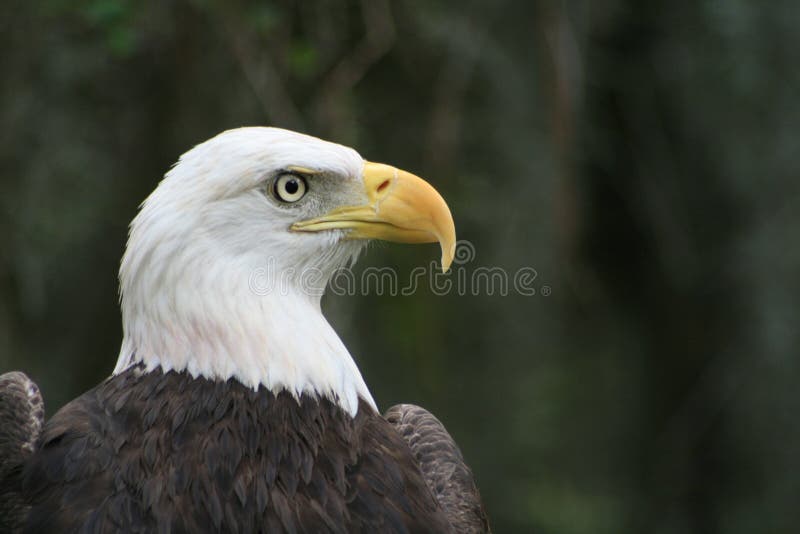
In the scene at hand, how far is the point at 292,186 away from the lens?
10.6ft

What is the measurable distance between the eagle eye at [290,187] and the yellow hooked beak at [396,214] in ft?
0.29

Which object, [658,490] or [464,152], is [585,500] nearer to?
[658,490]

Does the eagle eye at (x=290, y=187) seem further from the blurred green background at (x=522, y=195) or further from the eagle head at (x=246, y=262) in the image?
the blurred green background at (x=522, y=195)

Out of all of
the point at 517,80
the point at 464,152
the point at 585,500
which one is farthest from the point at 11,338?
the point at 585,500

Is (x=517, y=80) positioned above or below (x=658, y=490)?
above

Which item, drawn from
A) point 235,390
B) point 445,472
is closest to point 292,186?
point 235,390

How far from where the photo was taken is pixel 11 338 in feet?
19.9

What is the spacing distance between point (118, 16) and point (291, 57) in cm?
79

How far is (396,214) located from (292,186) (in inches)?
12.2

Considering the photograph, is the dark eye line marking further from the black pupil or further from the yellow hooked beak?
the yellow hooked beak

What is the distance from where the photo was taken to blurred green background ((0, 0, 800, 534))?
570 cm

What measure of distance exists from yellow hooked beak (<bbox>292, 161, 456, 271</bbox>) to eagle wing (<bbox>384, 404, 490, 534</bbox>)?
2.20ft

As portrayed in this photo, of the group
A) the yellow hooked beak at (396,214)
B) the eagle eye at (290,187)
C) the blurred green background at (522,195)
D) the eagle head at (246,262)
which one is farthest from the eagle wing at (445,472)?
the blurred green background at (522,195)

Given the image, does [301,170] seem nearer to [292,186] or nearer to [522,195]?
[292,186]
